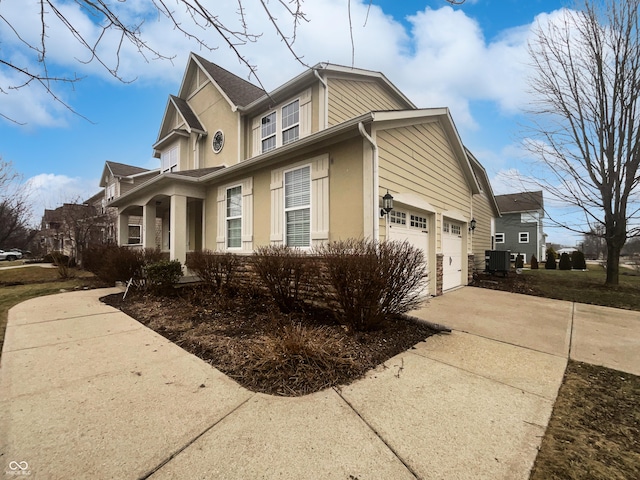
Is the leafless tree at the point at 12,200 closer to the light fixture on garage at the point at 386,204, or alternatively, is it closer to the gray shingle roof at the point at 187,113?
the gray shingle roof at the point at 187,113

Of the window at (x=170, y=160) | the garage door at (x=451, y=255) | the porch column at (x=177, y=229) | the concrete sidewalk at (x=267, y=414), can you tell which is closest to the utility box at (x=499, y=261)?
the garage door at (x=451, y=255)

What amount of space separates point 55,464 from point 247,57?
327 cm

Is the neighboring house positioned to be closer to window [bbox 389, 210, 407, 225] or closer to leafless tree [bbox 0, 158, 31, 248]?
leafless tree [bbox 0, 158, 31, 248]

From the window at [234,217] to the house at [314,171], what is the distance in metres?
0.04

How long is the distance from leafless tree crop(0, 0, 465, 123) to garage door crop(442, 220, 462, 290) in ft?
25.4

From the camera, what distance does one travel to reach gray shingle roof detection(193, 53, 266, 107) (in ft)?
35.5

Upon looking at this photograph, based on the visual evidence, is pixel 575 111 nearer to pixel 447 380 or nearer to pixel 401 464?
pixel 447 380

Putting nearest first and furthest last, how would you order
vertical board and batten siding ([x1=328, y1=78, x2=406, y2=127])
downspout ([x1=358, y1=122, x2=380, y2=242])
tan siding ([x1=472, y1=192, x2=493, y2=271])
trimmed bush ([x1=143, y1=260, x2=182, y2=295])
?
1. downspout ([x1=358, y1=122, x2=380, y2=242])
2. trimmed bush ([x1=143, y1=260, x2=182, y2=295])
3. vertical board and batten siding ([x1=328, y1=78, x2=406, y2=127])
4. tan siding ([x1=472, y1=192, x2=493, y2=271])

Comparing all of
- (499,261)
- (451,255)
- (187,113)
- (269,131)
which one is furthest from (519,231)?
(187,113)

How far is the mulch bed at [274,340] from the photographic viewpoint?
3016mm

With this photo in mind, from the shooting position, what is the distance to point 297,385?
287 cm

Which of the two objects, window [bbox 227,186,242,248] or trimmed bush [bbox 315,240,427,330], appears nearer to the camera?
trimmed bush [bbox 315,240,427,330]

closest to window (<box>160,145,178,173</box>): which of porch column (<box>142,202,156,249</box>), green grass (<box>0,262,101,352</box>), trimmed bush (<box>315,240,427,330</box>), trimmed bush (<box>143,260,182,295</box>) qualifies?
porch column (<box>142,202,156,249</box>)

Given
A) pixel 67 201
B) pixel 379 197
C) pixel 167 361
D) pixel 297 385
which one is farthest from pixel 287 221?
pixel 67 201
